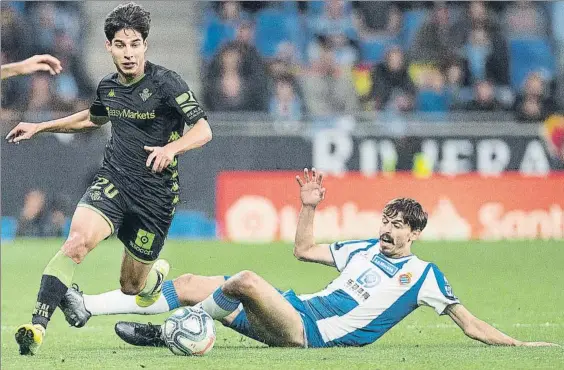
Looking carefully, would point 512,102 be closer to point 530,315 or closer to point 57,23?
point 57,23

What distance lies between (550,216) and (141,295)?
9328 millimetres

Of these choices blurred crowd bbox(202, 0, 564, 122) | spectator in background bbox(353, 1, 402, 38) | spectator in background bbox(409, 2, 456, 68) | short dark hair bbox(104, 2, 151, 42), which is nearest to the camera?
short dark hair bbox(104, 2, 151, 42)

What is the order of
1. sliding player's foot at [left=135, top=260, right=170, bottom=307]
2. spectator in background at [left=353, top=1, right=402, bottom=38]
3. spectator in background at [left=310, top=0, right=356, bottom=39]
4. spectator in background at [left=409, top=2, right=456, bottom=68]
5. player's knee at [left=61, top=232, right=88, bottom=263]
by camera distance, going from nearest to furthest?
player's knee at [left=61, top=232, right=88, bottom=263] < sliding player's foot at [left=135, top=260, right=170, bottom=307] < spectator in background at [left=409, top=2, right=456, bottom=68] < spectator in background at [left=310, top=0, right=356, bottom=39] < spectator in background at [left=353, top=1, right=402, bottom=38]

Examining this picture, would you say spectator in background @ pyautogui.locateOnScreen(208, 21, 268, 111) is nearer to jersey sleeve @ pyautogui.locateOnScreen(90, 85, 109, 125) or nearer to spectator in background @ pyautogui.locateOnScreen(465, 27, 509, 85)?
spectator in background @ pyautogui.locateOnScreen(465, 27, 509, 85)

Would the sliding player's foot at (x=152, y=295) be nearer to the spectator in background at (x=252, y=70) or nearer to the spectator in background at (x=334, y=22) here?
the spectator in background at (x=252, y=70)

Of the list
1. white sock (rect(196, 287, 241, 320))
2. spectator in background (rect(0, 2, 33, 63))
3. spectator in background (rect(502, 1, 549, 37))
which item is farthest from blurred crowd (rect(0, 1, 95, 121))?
white sock (rect(196, 287, 241, 320))

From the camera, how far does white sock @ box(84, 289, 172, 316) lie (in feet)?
26.7

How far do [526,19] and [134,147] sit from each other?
13.9 m

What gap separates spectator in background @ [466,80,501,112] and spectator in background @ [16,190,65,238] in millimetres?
6085

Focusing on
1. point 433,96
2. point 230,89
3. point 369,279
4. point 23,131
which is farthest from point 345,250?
point 433,96

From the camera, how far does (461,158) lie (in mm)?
16734

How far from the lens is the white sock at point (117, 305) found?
8.14 metres

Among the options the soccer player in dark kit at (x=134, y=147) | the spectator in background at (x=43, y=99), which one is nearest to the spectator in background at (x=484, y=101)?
the spectator in background at (x=43, y=99)

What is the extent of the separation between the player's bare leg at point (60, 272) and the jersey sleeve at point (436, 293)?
6.36ft
